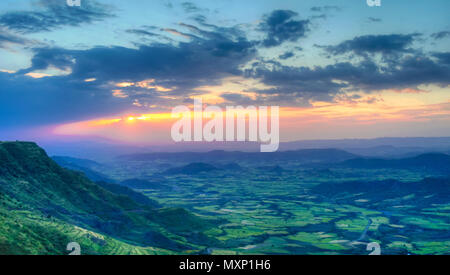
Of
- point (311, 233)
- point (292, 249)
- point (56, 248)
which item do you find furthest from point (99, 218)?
point (311, 233)

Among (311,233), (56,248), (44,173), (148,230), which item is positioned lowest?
(311,233)

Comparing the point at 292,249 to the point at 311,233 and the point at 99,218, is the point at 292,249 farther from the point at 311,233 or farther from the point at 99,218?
the point at 99,218
